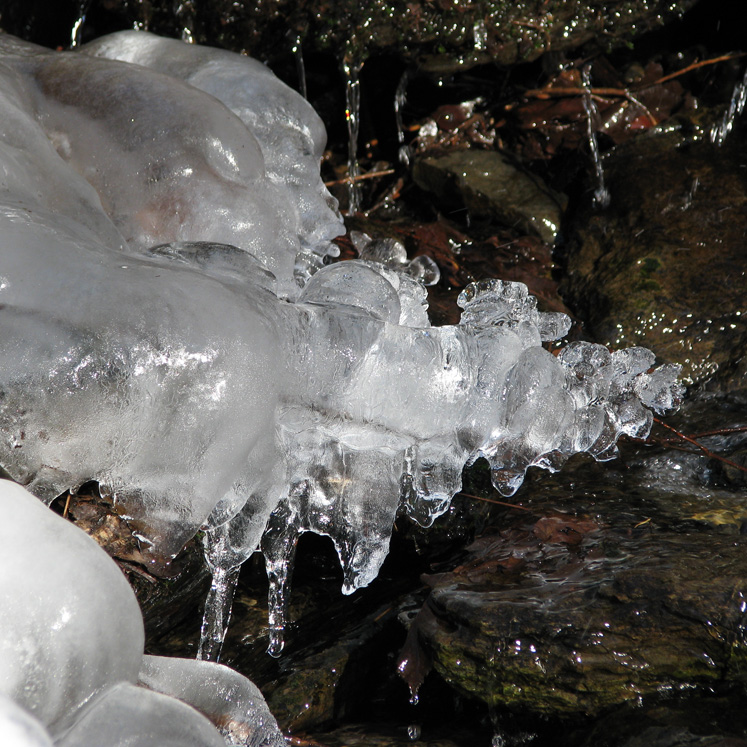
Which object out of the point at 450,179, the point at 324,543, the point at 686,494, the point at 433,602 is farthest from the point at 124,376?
the point at 450,179

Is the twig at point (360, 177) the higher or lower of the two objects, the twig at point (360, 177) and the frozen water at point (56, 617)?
the lower

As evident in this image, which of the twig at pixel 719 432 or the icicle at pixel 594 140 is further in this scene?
the icicle at pixel 594 140

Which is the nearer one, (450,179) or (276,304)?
(276,304)

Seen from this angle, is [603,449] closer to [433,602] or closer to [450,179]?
[433,602]

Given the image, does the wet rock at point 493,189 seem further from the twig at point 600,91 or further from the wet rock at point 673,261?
the twig at point 600,91

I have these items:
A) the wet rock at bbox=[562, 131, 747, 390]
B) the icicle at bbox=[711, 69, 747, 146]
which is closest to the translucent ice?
the wet rock at bbox=[562, 131, 747, 390]

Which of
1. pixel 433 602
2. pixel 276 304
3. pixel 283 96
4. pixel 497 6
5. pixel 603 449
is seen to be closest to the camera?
pixel 276 304

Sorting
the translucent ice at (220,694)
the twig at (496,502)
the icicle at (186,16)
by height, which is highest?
the icicle at (186,16)

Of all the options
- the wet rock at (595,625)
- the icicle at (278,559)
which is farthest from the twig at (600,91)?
the icicle at (278,559)
